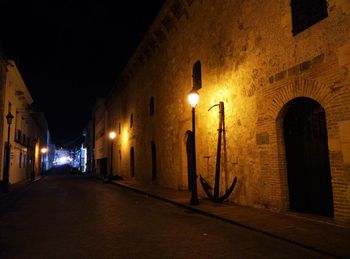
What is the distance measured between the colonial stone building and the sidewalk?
48 centimetres

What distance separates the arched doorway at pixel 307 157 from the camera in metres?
7.45

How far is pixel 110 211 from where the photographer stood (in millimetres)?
9688

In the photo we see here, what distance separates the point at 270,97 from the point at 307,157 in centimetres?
195

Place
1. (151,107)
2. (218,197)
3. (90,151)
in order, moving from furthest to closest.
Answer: (90,151) → (151,107) → (218,197)

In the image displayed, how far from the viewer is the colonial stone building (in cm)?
678

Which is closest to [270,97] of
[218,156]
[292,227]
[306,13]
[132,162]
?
[306,13]

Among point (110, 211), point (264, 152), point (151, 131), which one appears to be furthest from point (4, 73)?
point (264, 152)

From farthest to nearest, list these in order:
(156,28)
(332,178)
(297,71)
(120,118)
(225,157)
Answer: (120,118)
(156,28)
(225,157)
(297,71)
(332,178)

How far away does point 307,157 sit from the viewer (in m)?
7.93

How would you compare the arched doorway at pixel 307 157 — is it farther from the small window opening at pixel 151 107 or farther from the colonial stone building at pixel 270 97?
the small window opening at pixel 151 107

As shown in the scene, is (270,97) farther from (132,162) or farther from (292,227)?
(132,162)

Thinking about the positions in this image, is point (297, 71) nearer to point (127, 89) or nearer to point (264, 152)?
point (264, 152)

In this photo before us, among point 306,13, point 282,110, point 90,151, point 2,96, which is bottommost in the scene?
point 282,110

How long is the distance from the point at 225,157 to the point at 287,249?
5.78 meters
